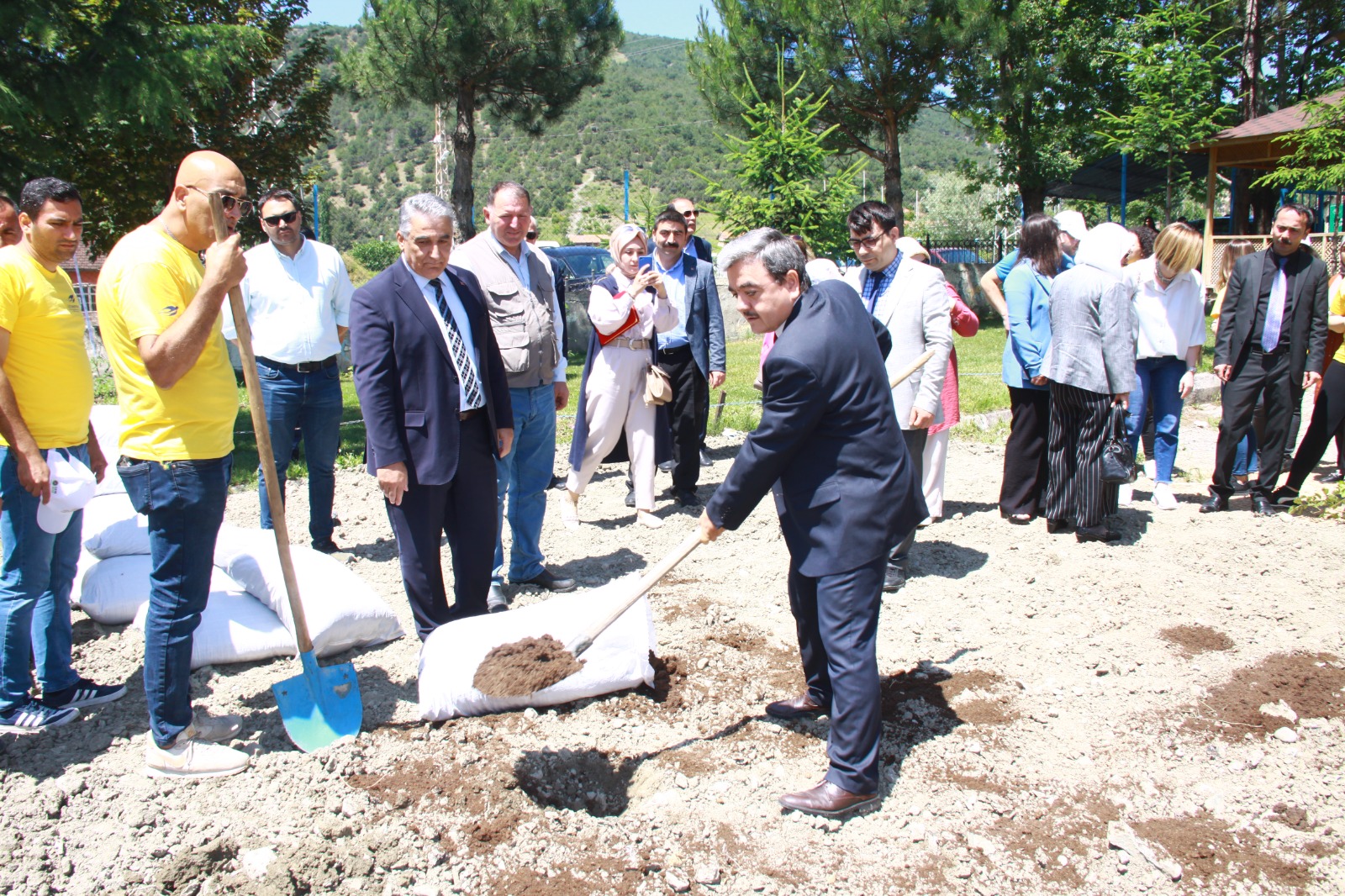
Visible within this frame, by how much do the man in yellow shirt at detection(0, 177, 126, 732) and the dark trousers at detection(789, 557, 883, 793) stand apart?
2.66 meters

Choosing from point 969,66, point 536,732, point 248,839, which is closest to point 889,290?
point 536,732

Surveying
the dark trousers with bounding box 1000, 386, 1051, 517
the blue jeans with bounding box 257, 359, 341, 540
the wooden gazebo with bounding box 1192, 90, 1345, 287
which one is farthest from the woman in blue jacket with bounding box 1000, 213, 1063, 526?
the wooden gazebo with bounding box 1192, 90, 1345, 287

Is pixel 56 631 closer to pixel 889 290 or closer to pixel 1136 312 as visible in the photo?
pixel 889 290

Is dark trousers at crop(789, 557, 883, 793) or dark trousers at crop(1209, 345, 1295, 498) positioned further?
dark trousers at crop(1209, 345, 1295, 498)

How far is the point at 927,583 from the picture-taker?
499 cm

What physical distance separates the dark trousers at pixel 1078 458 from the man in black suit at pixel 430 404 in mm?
3376

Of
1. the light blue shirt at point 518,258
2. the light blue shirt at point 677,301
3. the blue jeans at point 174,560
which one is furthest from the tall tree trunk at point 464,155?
the blue jeans at point 174,560

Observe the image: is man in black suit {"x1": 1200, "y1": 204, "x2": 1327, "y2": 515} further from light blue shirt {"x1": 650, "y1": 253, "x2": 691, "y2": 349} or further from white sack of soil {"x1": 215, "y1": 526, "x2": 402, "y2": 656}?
white sack of soil {"x1": 215, "y1": 526, "x2": 402, "y2": 656}

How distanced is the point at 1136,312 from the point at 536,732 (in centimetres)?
468

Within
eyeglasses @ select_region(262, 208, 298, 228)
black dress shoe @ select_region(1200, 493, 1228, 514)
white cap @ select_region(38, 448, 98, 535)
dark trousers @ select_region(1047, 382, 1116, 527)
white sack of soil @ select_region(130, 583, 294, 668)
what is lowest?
black dress shoe @ select_region(1200, 493, 1228, 514)

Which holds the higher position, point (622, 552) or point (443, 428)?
point (443, 428)

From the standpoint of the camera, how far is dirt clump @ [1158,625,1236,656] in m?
4.14

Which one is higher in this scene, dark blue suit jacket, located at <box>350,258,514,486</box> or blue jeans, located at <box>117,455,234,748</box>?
dark blue suit jacket, located at <box>350,258,514,486</box>

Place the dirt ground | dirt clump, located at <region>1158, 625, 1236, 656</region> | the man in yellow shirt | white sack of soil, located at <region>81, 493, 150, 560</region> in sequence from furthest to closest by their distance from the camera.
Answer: white sack of soil, located at <region>81, 493, 150, 560</region> → dirt clump, located at <region>1158, 625, 1236, 656</region> → the man in yellow shirt → the dirt ground
